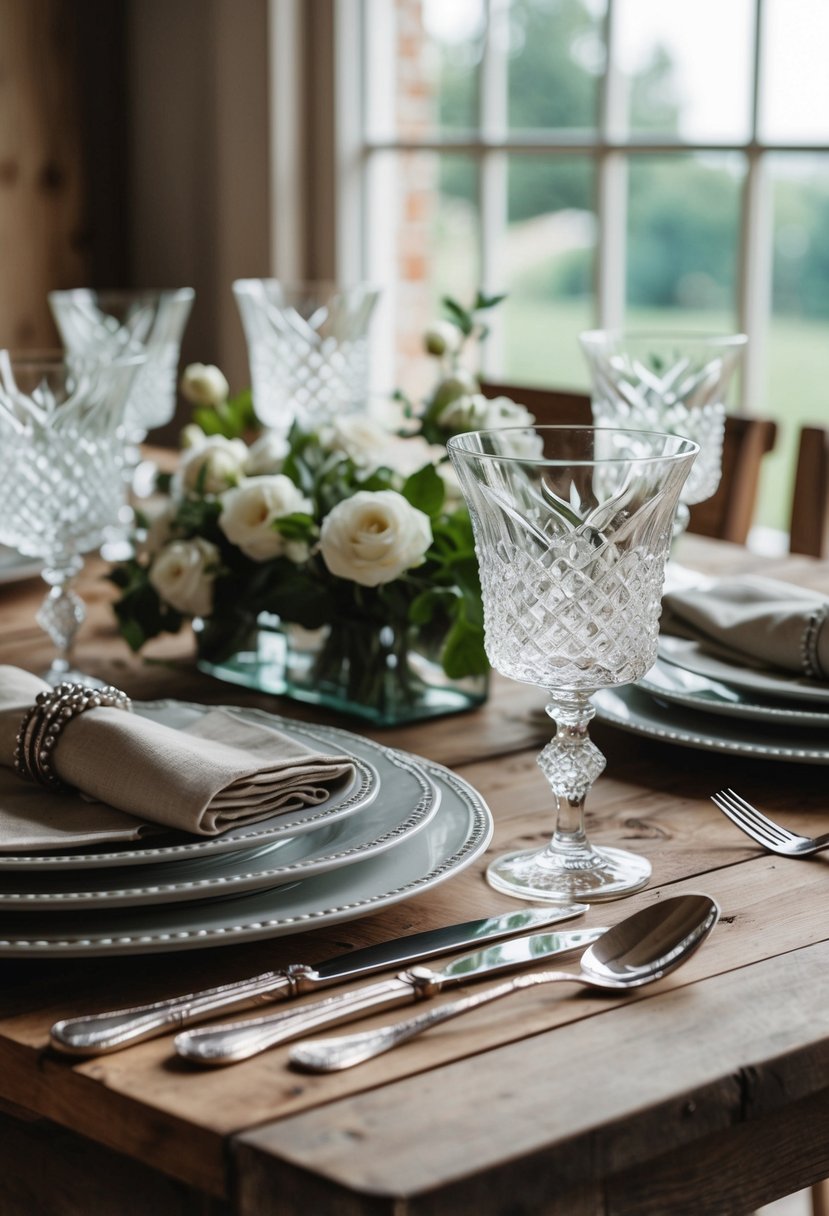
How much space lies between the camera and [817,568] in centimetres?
158

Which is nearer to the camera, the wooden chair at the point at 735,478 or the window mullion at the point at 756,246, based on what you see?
the wooden chair at the point at 735,478

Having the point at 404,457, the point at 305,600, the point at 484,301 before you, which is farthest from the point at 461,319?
the point at 305,600

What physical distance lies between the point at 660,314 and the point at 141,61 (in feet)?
5.13

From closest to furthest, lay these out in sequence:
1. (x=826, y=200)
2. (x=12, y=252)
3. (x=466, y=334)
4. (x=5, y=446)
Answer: (x=5, y=446)
(x=466, y=334)
(x=826, y=200)
(x=12, y=252)

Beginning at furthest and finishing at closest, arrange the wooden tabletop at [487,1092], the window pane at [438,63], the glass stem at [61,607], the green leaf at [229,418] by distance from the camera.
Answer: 1. the window pane at [438,63]
2. the green leaf at [229,418]
3. the glass stem at [61,607]
4. the wooden tabletop at [487,1092]

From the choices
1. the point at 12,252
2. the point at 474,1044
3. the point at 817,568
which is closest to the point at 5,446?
the point at 474,1044

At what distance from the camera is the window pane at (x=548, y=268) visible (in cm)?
322

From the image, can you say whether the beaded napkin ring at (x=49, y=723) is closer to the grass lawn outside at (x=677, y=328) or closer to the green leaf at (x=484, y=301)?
the green leaf at (x=484, y=301)

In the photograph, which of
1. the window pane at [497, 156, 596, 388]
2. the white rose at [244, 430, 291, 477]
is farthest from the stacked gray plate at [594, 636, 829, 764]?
the window pane at [497, 156, 596, 388]

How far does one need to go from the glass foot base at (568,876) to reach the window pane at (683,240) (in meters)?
2.19

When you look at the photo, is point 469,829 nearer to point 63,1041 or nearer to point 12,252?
point 63,1041

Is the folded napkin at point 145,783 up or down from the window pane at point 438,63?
down

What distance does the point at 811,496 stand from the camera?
188 cm

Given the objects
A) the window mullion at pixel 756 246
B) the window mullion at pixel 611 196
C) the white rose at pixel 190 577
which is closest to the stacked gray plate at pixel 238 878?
the white rose at pixel 190 577
